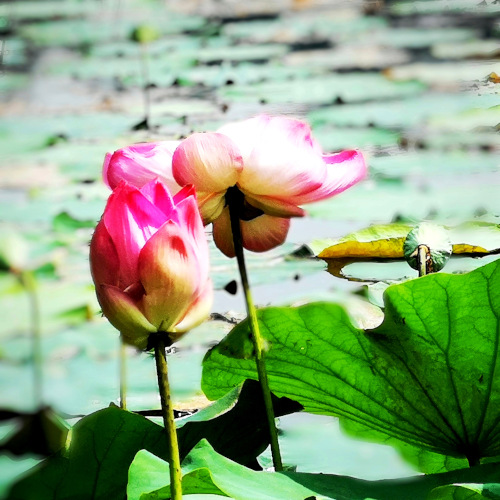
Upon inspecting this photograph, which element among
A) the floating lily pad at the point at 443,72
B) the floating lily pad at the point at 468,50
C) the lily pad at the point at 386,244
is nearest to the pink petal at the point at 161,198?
the lily pad at the point at 386,244

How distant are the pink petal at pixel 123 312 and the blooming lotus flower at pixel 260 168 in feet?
0.39

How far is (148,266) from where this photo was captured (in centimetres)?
43

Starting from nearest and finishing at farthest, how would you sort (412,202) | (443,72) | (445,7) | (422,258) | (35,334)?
1. (422,258)
2. (35,334)
3. (412,202)
4. (443,72)
5. (445,7)

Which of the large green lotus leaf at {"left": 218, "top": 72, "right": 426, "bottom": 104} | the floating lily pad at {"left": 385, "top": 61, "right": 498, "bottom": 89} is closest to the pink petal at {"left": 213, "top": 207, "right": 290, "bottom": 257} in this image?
the large green lotus leaf at {"left": 218, "top": 72, "right": 426, "bottom": 104}

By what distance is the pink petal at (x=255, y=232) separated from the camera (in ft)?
1.99

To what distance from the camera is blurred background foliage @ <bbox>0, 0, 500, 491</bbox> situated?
0.98 meters

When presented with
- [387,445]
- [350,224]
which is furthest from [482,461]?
[350,224]

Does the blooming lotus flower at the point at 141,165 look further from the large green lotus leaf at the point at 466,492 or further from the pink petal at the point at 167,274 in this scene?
the large green lotus leaf at the point at 466,492

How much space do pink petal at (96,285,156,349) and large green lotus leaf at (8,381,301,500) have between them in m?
0.15

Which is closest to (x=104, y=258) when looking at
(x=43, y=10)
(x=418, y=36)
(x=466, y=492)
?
(x=466, y=492)

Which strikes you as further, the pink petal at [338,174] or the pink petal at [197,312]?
the pink petal at [338,174]

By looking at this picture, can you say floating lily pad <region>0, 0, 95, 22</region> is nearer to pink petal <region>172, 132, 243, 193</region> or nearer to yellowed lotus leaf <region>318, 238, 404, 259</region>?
yellowed lotus leaf <region>318, 238, 404, 259</region>

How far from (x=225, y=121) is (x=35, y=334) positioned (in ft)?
5.20

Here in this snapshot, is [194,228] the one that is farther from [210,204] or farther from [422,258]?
[422,258]
